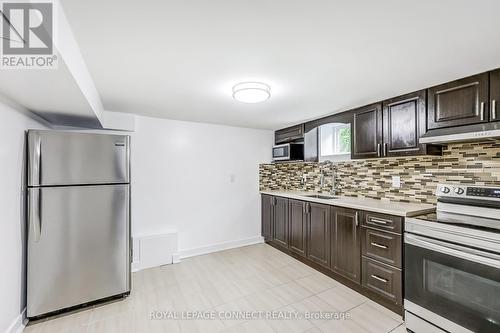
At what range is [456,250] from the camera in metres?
1.65

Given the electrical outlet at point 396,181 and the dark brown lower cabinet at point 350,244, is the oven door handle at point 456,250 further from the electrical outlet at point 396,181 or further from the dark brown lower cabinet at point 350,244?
the electrical outlet at point 396,181

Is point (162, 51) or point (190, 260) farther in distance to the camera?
point (190, 260)

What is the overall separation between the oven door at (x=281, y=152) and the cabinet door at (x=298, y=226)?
2.52 ft

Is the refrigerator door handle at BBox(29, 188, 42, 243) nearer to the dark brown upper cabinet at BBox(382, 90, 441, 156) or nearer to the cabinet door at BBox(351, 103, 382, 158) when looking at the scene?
the cabinet door at BBox(351, 103, 382, 158)

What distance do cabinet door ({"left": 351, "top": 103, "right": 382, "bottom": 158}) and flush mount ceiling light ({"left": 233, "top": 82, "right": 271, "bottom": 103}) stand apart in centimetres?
127

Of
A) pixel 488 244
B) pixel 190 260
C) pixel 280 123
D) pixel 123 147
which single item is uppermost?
pixel 280 123

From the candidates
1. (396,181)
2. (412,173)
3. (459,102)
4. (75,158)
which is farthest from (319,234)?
(75,158)

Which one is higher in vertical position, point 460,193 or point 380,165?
point 380,165

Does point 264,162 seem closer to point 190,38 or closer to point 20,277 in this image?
point 190,38

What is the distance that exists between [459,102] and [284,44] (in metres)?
1.61

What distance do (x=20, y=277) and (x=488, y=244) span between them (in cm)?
347

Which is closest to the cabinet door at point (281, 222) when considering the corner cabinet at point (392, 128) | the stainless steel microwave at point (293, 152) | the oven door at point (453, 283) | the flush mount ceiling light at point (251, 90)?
the stainless steel microwave at point (293, 152)

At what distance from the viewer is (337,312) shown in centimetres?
213

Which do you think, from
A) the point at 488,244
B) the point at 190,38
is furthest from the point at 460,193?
the point at 190,38
